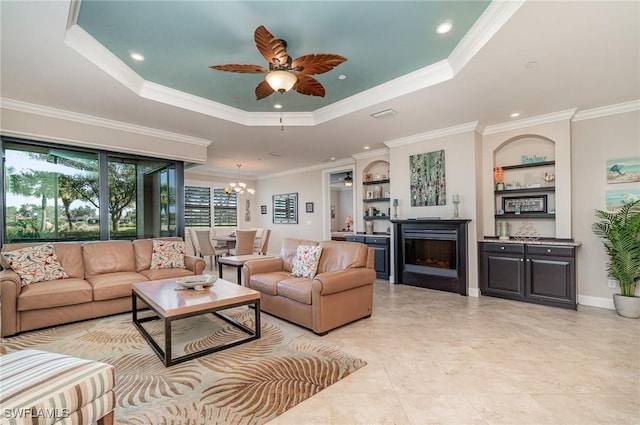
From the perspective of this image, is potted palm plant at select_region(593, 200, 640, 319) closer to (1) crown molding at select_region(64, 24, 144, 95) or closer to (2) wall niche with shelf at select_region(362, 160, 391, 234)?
(2) wall niche with shelf at select_region(362, 160, 391, 234)

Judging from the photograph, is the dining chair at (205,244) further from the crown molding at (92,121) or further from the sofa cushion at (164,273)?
the sofa cushion at (164,273)

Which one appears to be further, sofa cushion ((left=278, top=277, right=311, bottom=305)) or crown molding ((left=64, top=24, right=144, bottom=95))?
sofa cushion ((left=278, top=277, right=311, bottom=305))

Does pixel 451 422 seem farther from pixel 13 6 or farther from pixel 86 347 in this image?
pixel 13 6

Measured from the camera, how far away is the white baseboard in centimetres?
397

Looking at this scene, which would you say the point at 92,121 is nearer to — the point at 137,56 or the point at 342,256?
the point at 137,56

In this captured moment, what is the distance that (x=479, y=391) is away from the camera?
2.09 meters

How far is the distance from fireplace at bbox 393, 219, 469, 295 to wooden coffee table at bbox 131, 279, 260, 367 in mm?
3216

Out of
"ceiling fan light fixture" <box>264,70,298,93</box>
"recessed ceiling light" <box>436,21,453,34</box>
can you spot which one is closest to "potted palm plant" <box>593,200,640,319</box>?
"recessed ceiling light" <box>436,21,453,34</box>

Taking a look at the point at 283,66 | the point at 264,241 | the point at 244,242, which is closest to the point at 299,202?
the point at 264,241

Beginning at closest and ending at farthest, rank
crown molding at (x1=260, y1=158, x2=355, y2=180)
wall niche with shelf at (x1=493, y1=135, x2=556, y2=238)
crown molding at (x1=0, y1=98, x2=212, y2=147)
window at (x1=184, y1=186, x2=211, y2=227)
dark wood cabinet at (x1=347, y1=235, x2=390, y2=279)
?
crown molding at (x1=0, y1=98, x2=212, y2=147) → wall niche with shelf at (x1=493, y1=135, x2=556, y2=238) → dark wood cabinet at (x1=347, y1=235, x2=390, y2=279) → crown molding at (x1=260, y1=158, x2=355, y2=180) → window at (x1=184, y1=186, x2=211, y2=227)

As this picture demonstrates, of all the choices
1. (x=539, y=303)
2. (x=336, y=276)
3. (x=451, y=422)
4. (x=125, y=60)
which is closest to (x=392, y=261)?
(x=539, y=303)

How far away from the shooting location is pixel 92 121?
14.1ft

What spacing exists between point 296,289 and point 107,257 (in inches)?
115

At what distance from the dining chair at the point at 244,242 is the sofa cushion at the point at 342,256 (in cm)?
314
